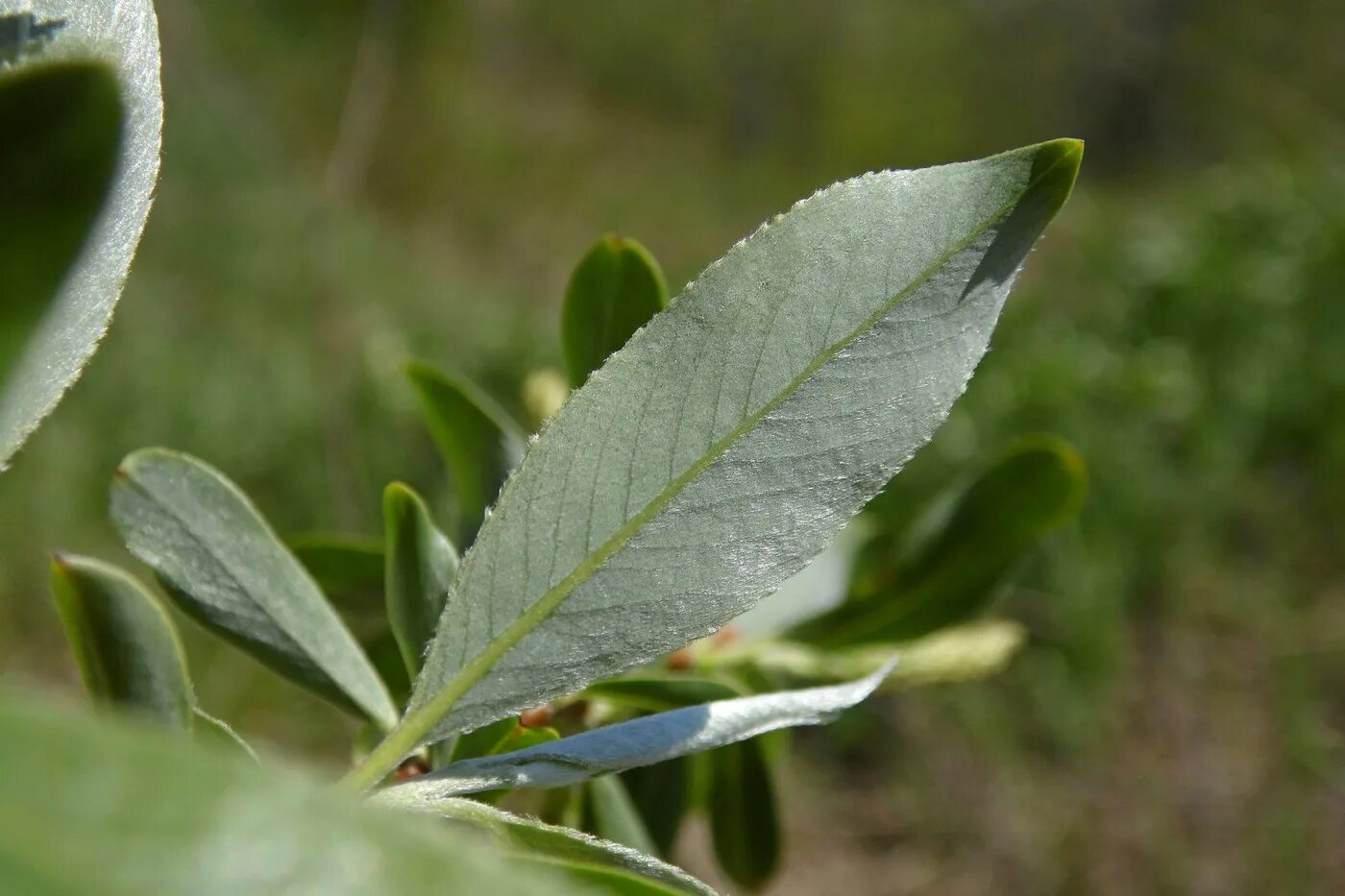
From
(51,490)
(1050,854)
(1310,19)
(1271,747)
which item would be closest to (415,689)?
(1050,854)

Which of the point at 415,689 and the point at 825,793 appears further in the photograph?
the point at 825,793

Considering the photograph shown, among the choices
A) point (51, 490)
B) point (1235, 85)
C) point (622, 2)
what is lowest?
point (51, 490)

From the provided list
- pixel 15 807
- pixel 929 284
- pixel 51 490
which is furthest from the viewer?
pixel 51 490

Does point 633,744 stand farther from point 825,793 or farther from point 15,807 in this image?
point 825,793

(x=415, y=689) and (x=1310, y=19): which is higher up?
(x=1310, y=19)

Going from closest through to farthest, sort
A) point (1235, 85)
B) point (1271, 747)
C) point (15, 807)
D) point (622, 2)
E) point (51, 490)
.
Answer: point (15, 807) < point (1271, 747) < point (51, 490) < point (1235, 85) < point (622, 2)

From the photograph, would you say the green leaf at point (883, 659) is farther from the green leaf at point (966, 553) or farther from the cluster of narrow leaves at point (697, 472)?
the cluster of narrow leaves at point (697, 472)

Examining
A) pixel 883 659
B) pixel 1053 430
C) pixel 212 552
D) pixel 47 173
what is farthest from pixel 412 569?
pixel 1053 430

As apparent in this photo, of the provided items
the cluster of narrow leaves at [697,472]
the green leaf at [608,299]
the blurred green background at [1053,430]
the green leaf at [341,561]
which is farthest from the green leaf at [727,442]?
the blurred green background at [1053,430]
